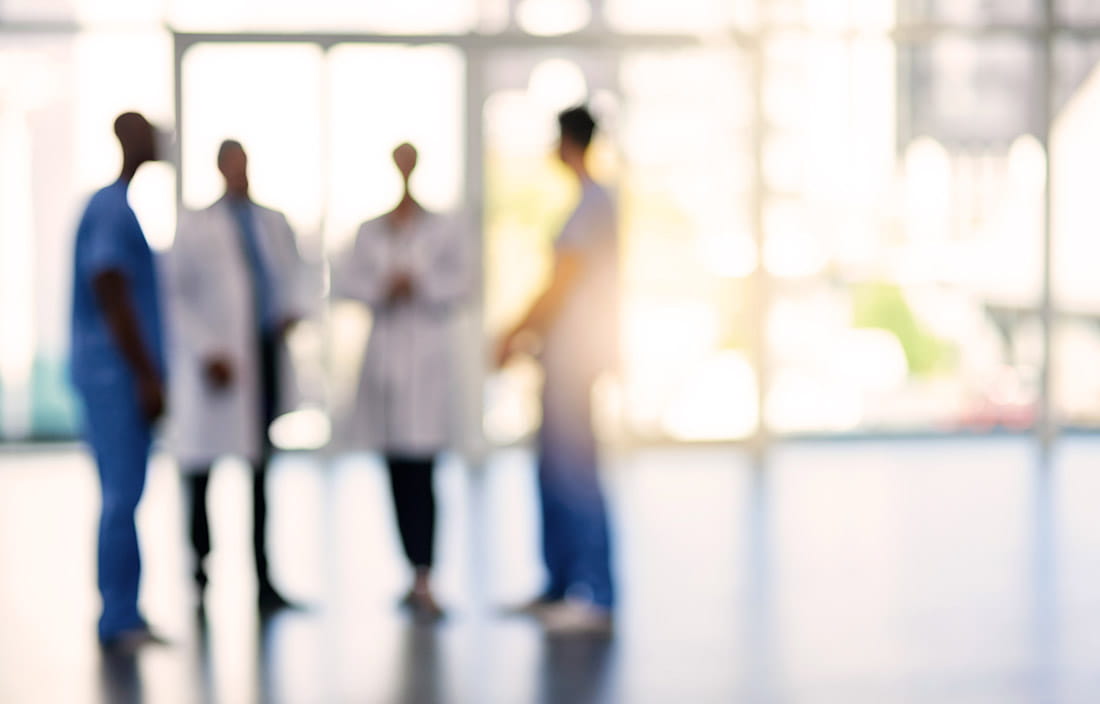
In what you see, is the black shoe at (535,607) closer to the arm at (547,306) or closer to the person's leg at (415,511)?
the person's leg at (415,511)

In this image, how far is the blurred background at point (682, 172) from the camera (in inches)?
347

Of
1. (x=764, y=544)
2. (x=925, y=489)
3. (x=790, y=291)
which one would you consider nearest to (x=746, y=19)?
(x=790, y=291)

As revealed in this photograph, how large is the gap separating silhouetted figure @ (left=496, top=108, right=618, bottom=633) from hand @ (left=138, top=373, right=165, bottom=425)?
1.02 metres

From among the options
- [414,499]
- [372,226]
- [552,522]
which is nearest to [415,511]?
[414,499]

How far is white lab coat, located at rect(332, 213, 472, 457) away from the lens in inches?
206

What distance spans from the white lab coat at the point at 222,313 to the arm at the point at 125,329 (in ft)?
2.33

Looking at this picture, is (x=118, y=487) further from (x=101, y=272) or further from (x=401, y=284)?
(x=401, y=284)

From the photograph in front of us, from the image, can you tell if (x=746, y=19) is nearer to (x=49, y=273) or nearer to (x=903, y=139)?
(x=903, y=139)

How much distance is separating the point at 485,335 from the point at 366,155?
3.84 ft

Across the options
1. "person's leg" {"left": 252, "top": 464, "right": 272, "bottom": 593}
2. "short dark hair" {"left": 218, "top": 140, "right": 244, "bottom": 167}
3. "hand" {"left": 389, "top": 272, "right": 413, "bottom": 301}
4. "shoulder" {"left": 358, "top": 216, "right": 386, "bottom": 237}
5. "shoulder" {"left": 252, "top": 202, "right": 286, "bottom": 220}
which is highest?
"short dark hair" {"left": 218, "top": 140, "right": 244, "bottom": 167}

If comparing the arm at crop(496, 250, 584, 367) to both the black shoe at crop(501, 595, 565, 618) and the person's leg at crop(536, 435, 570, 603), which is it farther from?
the black shoe at crop(501, 595, 565, 618)

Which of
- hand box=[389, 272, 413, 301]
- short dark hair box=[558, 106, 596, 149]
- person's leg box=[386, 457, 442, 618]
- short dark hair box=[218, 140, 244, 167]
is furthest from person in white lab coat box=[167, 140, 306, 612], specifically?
short dark hair box=[558, 106, 596, 149]

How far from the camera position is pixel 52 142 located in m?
8.98

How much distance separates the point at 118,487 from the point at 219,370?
2.48 ft
